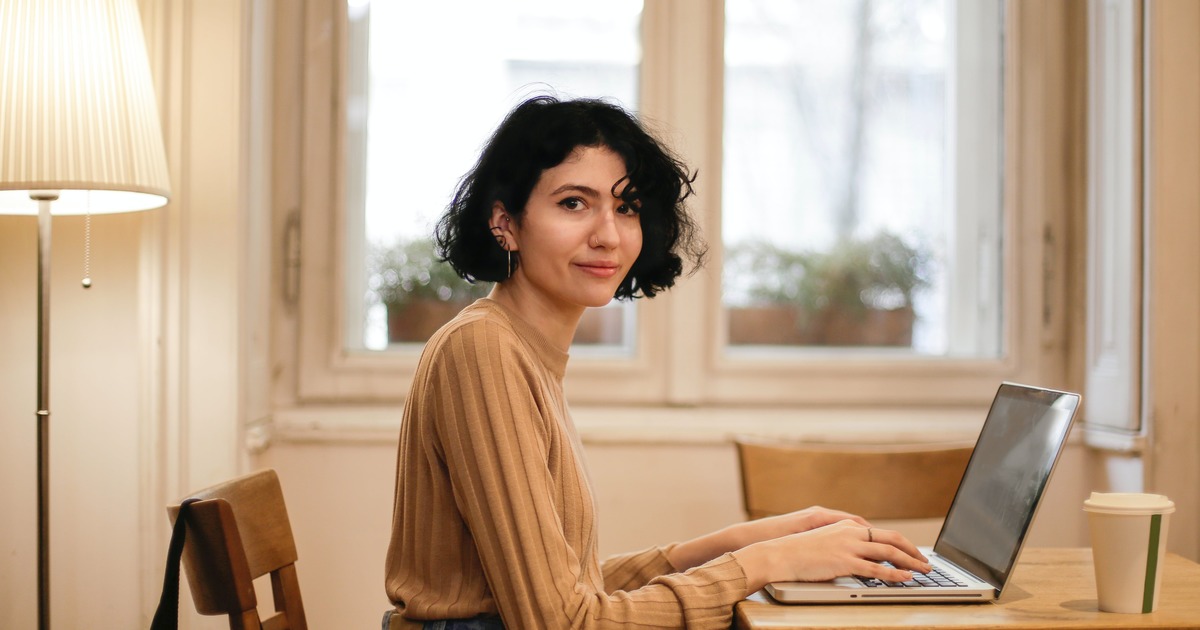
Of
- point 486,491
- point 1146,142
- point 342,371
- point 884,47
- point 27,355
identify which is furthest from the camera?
point 884,47

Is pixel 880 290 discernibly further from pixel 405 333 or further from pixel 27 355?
pixel 27 355

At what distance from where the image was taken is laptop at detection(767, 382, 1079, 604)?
1.12 meters

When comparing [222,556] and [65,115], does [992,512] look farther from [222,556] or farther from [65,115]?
[65,115]

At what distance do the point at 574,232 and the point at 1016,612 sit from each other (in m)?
0.68

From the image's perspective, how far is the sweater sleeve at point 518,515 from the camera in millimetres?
1078

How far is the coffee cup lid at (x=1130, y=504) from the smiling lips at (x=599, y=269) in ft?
2.03

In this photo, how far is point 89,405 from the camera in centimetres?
187

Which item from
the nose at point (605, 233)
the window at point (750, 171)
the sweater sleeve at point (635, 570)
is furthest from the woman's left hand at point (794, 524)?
the window at point (750, 171)

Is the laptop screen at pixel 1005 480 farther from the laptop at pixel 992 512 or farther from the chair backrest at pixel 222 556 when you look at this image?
the chair backrest at pixel 222 556

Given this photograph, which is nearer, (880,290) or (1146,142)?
(1146,142)

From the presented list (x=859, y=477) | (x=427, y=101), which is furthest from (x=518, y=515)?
(x=427, y=101)

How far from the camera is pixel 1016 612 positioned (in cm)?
108

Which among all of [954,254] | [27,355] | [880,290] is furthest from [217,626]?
[954,254]

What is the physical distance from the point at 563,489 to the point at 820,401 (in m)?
1.26
